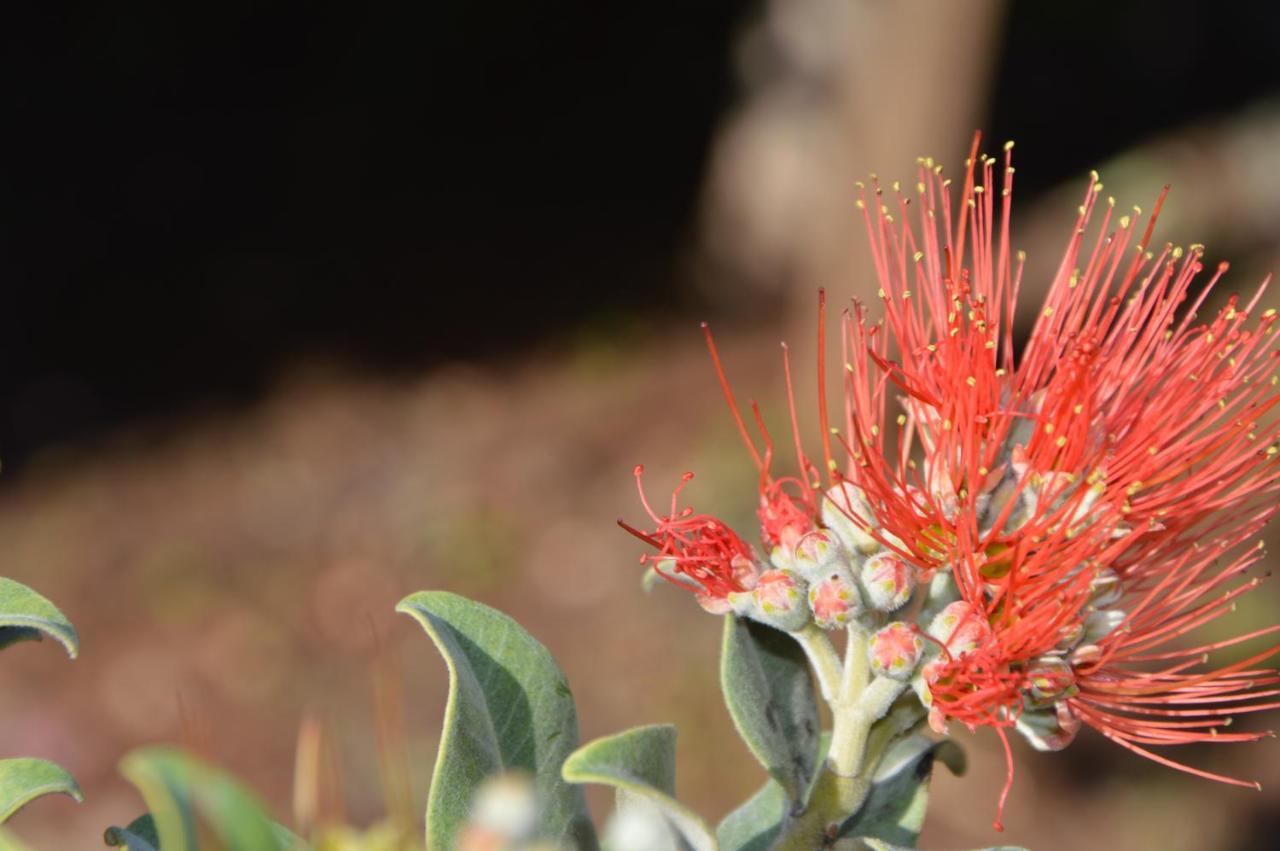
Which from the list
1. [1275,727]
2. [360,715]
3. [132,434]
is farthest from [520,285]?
[1275,727]

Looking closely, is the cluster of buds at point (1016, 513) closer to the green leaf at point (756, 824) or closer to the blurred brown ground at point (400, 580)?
the green leaf at point (756, 824)

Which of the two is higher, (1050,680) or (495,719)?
(495,719)

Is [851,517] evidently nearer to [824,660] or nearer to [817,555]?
[817,555]

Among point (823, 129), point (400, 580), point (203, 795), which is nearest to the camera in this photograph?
point (203, 795)

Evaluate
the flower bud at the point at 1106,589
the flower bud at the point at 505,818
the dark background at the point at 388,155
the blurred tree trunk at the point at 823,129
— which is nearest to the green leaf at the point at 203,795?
the flower bud at the point at 505,818

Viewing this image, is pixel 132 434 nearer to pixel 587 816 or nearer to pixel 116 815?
pixel 116 815

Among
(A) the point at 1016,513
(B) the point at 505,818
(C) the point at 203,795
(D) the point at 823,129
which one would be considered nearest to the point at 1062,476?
(A) the point at 1016,513
